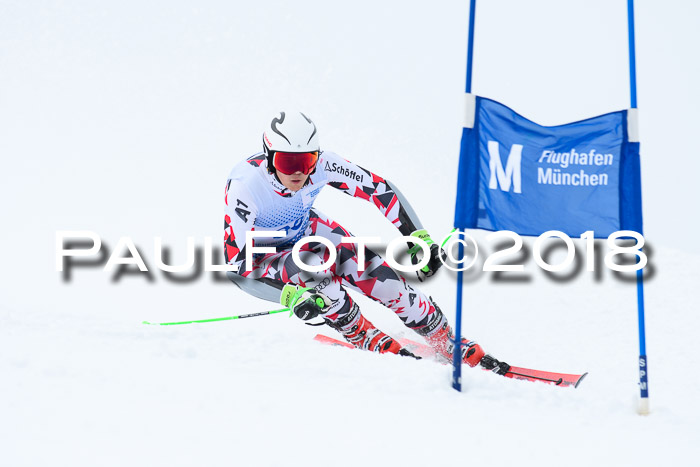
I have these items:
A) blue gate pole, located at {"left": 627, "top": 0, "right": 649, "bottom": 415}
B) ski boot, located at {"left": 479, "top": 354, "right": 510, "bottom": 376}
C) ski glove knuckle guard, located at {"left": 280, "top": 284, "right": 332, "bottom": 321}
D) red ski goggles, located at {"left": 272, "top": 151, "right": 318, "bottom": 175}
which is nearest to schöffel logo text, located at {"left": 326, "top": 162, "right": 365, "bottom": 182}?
red ski goggles, located at {"left": 272, "top": 151, "right": 318, "bottom": 175}

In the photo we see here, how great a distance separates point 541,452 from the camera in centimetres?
328

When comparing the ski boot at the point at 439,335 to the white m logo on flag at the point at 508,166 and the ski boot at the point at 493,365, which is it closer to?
the ski boot at the point at 493,365

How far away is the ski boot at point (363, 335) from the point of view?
5727 mm

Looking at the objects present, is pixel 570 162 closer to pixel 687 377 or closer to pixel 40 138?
pixel 687 377

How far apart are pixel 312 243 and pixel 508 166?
6.93ft

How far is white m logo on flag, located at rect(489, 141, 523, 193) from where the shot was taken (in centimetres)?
414

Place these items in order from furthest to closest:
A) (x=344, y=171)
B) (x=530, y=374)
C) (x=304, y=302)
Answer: (x=344, y=171) < (x=530, y=374) < (x=304, y=302)

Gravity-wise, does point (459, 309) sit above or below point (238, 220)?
below

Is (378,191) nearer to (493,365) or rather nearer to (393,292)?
(393,292)

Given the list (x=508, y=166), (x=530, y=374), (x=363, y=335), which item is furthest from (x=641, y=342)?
(x=363, y=335)

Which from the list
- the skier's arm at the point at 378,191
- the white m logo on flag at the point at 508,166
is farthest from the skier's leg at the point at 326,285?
the white m logo on flag at the point at 508,166

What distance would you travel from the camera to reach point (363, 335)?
5.90 meters

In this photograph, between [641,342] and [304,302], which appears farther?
[304,302]

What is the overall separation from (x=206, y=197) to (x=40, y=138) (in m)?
4.87
